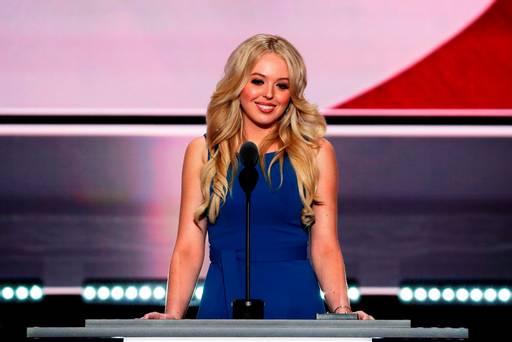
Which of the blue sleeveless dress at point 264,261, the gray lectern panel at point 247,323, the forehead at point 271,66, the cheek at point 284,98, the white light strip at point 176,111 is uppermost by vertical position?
the white light strip at point 176,111

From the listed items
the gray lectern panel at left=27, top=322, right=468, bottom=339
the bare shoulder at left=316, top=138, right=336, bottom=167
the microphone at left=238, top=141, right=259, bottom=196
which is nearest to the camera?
the gray lectern panel at left=27, top=322, right=468, bottom=339

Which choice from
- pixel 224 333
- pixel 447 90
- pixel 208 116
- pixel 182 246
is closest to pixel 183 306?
pixel 182 246

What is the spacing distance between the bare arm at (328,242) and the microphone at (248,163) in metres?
0.50

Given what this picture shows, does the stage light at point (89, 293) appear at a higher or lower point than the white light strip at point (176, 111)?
lower

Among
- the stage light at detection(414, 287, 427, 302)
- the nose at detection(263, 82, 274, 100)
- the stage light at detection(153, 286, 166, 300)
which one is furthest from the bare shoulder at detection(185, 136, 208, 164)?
the stage light at detection(414, 287, 427, 302)

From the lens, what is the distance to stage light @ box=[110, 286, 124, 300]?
4336mm

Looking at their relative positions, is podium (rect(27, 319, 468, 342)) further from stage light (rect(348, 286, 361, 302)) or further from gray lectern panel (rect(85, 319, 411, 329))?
stage light (rect(348, 286, 361, 302))

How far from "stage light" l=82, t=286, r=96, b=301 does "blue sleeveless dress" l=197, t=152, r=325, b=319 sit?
1.59 meters

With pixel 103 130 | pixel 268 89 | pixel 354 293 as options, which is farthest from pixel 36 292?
pixel 268 89

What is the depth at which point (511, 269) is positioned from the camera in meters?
4.36

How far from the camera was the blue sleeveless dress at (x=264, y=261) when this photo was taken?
110 inches

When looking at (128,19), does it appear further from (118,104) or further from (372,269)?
(372,269)

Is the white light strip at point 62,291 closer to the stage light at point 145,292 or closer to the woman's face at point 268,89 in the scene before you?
the stage light at point 145,292

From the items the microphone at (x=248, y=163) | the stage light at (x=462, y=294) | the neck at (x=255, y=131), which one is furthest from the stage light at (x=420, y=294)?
the microphone at (x=248, y=163)
